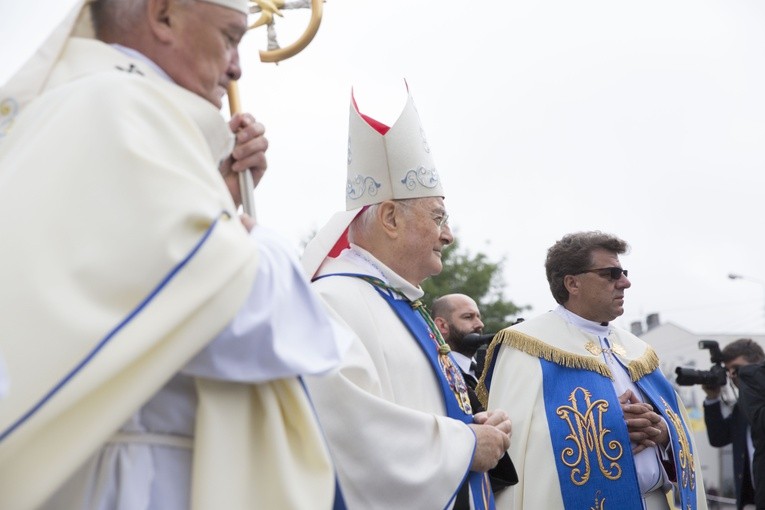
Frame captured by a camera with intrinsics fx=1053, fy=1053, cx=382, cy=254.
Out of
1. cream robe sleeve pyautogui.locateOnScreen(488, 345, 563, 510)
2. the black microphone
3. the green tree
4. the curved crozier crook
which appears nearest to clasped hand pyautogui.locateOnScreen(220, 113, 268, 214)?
the curved crozier crook

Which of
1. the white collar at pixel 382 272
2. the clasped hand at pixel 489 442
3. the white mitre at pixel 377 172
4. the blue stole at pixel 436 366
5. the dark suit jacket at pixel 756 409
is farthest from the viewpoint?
the dark suit jacket at pixel 756 409

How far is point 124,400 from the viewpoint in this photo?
6.64 feet

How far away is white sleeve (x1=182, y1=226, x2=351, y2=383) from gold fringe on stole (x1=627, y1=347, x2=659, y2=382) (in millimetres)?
3954

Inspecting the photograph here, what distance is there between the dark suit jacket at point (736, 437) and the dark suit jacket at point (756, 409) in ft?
2.00

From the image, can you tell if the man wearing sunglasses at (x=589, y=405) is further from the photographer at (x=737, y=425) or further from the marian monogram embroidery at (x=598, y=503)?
the photographer at (x=737, y=425)

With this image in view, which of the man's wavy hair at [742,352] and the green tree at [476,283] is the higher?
the man's wavy hair at [742,352]

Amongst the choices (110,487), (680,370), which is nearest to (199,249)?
(110,487)

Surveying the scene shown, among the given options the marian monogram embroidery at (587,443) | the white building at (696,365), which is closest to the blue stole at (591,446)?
the marian monogram embroidery at (587,443)

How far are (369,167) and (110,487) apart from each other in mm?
2632

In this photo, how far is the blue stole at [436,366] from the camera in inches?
150

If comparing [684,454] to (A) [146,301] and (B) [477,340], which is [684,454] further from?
(A) [146,301]

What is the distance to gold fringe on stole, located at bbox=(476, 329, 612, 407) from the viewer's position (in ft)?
19.3

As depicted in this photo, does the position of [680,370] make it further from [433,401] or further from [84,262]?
[84,262]

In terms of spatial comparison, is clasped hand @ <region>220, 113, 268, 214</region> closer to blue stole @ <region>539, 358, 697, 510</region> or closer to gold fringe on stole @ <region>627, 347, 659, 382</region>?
blue stole @ <region>539, 358, 697, 510</region>
